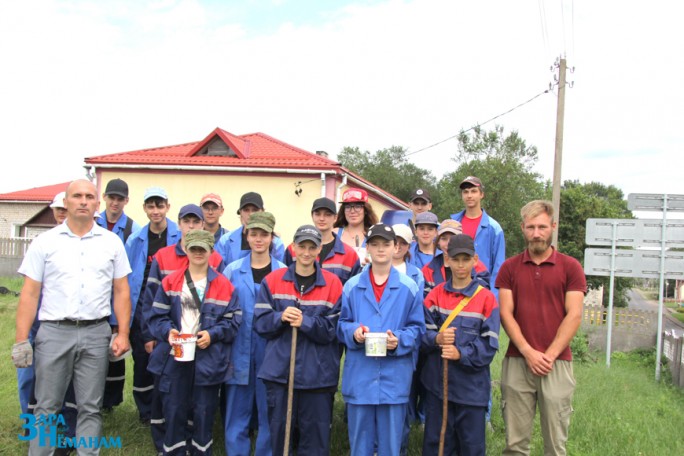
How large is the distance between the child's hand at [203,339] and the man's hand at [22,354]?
122 centimetres

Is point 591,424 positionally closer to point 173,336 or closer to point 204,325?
point 204,325

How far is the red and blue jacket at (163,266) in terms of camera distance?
435 centimetres

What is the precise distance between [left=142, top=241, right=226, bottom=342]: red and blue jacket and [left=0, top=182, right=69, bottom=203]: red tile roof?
1106 inches

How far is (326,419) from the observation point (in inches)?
156

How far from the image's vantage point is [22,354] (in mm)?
3791

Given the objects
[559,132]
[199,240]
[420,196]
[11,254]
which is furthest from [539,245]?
[11,254]

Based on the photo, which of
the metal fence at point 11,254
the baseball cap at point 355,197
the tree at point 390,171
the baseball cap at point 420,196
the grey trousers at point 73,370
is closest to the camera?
the grey trousers at point 73,370

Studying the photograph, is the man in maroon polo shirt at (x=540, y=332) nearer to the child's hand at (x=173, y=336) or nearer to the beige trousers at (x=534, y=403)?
the beige trousers at (x=534, y=403)

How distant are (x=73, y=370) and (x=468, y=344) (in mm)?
3070

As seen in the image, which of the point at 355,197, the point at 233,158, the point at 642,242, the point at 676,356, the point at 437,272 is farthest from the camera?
the point at 233,158

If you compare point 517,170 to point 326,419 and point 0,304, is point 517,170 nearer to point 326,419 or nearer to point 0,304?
point 0,304

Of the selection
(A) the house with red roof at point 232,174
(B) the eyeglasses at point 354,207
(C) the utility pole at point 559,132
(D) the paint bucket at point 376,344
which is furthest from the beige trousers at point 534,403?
(A) the house with red roof at point 232,174

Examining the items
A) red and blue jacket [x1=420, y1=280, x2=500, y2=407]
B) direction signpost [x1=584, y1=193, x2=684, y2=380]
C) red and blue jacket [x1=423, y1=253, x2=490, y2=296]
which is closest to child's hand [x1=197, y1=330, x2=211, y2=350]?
red and blue jacket [x1=420, y1=280, x2=500, y2=407]

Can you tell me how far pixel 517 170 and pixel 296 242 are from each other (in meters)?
31.5
